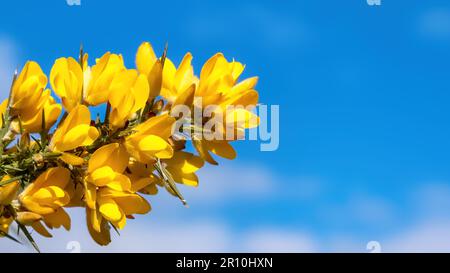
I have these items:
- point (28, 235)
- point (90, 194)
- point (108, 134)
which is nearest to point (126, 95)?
point (108, 134)

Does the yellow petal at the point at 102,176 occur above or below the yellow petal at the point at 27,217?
above

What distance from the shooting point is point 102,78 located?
3.04ft

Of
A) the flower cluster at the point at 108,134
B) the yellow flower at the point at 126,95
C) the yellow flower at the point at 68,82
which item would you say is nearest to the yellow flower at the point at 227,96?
the flower cluster at the point at 108,134

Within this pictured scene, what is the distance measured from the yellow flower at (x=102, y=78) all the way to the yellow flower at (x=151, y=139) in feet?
0.33

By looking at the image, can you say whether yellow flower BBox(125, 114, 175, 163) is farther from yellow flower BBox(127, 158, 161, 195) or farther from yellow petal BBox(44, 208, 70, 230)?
yellow petal BBox(44, 208, 70, 230)

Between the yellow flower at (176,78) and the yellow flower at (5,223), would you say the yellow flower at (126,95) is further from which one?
the yellow flower at (5,223)

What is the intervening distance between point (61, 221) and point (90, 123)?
183mm

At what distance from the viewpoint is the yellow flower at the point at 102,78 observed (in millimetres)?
927

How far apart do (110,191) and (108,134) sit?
97 millimetres

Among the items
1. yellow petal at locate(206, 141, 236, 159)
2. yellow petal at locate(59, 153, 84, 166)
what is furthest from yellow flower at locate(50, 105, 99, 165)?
yellow petal at locate(206, 141, 236, 159)

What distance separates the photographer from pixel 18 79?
917 millimetres

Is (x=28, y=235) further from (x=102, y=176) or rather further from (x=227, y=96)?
(x=227, y=96)
